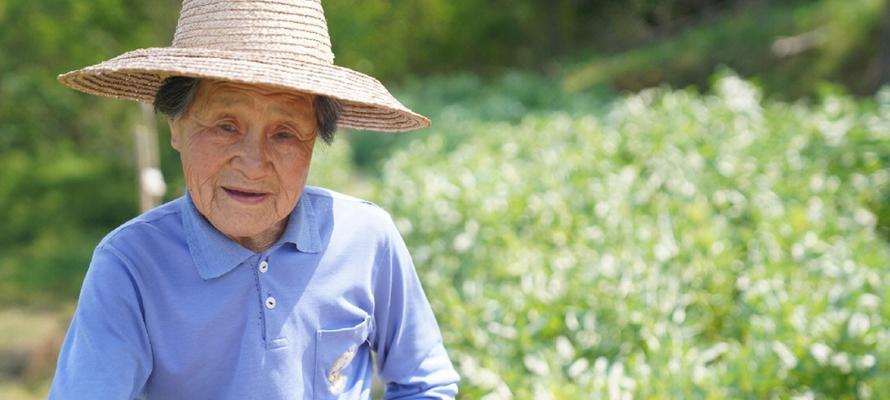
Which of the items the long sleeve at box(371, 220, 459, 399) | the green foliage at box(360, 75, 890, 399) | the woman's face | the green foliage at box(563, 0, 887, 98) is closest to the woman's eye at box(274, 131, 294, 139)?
the woman's face

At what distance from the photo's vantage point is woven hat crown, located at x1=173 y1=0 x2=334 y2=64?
6.16 ft

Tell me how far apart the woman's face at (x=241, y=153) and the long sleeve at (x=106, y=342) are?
20 centimetres

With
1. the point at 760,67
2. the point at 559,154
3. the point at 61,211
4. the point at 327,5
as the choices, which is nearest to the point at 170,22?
the point at 327,5

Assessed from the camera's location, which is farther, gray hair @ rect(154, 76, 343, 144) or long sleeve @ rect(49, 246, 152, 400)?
gray hair @ rect(154, 76, 343, 144)

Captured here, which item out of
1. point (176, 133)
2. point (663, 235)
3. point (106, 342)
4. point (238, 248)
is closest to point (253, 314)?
point (238, 248)

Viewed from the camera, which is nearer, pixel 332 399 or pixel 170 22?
pixel 332 399

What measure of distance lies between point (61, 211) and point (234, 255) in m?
16.0

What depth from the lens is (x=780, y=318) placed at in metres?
3.39

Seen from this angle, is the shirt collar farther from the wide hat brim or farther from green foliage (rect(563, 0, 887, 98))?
green foliage (rect(563, 0, 887, 98))

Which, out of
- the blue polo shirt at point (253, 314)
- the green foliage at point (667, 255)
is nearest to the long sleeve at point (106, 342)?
the blue polo shirt at point (253, 314)

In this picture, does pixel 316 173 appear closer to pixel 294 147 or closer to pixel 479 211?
pixel 479 211

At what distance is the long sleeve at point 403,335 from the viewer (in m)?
2.09

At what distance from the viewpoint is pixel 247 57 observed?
5.98ft

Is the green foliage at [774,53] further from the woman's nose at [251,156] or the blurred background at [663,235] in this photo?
the woman's nose at [251,156]
